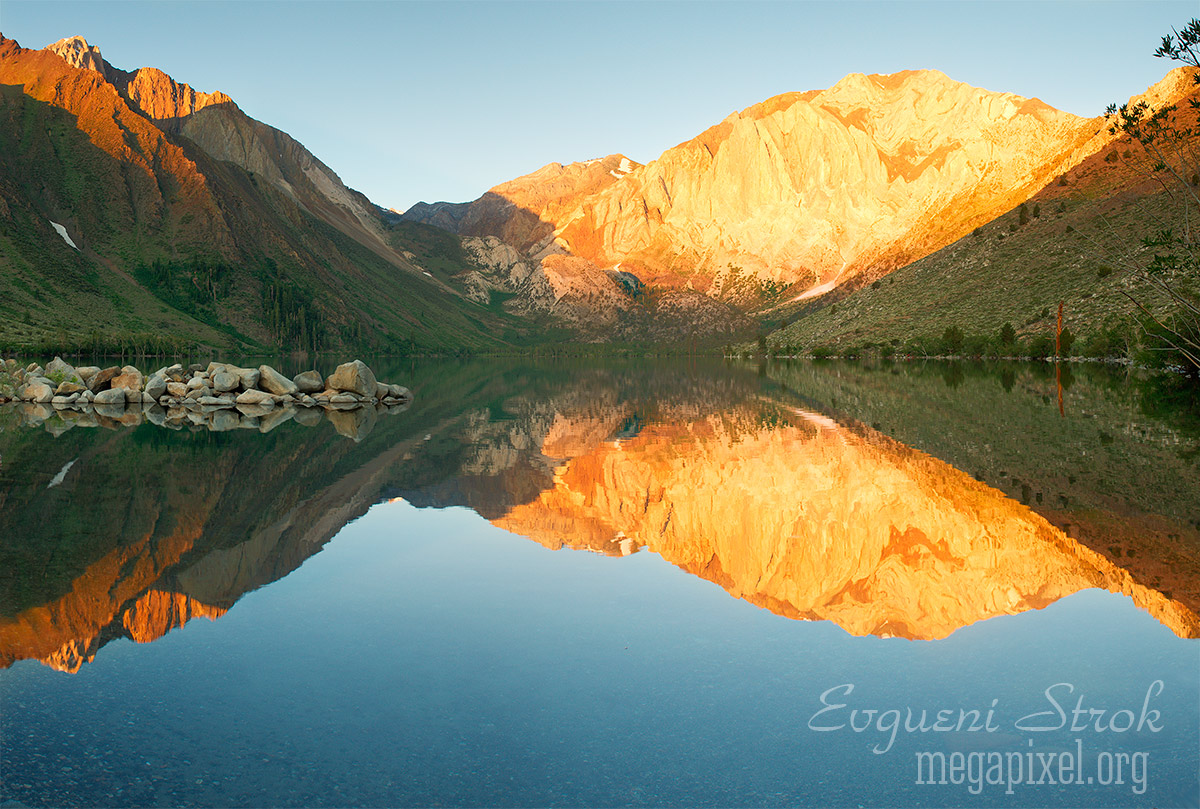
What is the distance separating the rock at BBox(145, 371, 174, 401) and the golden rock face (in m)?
35.6

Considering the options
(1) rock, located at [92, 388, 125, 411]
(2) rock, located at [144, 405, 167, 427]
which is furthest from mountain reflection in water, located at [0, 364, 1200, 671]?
(1) rock, located at [92, 388, 125, 411]

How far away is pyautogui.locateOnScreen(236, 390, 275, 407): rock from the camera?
45.3m

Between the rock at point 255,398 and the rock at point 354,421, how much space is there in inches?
186

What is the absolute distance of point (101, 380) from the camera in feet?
163

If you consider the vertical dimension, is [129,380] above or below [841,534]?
above

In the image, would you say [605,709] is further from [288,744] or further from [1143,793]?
[1143,793]

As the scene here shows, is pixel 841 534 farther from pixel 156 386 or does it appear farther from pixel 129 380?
pixel 129 380

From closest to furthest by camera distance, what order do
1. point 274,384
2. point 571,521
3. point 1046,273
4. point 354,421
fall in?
point 571,521
point 354,421
point 274,384
point 1046,273

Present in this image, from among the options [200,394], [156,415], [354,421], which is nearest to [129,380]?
[200,394]

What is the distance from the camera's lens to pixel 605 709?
780cm

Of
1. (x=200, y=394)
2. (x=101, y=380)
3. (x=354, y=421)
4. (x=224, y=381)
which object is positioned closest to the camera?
(x=354, y=421)

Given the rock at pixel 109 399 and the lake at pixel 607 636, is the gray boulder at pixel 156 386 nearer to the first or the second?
the rock at pixel 109 399

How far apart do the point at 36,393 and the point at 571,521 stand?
47.2 m

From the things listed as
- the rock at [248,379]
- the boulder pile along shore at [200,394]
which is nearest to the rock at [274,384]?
the boulder pile along shore at [200,394]
